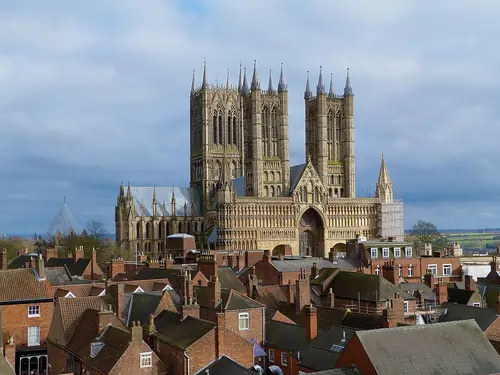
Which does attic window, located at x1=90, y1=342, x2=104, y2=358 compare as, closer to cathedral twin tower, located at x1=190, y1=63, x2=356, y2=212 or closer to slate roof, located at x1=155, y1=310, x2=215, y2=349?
slate roof, located at x1=155, y1=310, x2=215, y2=349

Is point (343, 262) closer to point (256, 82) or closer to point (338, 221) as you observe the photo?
point (338, 221)

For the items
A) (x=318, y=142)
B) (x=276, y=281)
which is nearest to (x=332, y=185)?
(x=318, y=142)

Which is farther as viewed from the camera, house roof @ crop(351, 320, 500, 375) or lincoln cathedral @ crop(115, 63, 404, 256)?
lincoln cathedral @ crop(115, 63, 404, 256)

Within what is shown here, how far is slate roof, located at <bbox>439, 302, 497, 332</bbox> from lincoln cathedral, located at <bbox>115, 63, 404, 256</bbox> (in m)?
79.5

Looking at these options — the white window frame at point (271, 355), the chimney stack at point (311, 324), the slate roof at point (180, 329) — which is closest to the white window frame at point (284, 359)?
the white window frame at point (271, 355)

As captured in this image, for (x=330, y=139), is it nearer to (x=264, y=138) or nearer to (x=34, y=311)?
(x=264, y=138)

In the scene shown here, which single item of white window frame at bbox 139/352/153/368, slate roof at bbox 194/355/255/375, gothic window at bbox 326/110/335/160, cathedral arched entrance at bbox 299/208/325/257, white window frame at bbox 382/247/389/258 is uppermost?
gothic window at bbox 326/110/335/160

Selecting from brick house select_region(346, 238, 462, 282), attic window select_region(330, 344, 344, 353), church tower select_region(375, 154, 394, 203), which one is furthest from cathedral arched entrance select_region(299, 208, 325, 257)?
attic window select_region(330, 344, 344, 353)

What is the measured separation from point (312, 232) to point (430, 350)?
340 ft

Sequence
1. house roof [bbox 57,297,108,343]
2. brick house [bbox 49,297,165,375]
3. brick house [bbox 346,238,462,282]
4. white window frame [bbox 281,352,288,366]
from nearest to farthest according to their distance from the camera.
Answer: brick house [bbox 49,297,165,375]
white window frame [bbox 281,352,288,366]
house roof [bbox 57,297,108,343]
brick house [bbox 346,238,462,282]

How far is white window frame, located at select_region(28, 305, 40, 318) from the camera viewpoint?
43625 mm

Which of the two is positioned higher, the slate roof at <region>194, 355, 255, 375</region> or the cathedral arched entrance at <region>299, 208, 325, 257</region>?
the cathedral arched entrance at <region>299, 208, 325, 257</region>

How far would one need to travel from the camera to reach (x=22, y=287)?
44.3 m

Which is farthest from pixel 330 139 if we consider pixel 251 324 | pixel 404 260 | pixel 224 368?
pixel 224 368
